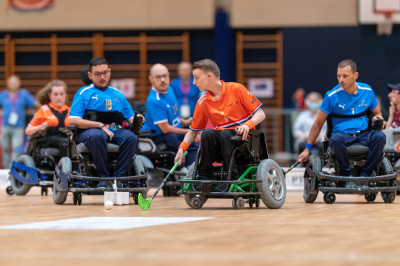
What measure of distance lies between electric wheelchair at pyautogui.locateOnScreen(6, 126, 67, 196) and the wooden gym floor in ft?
11.0

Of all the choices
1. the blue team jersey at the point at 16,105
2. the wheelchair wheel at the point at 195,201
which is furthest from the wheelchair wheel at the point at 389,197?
the blue team jersey at the point at 16,105

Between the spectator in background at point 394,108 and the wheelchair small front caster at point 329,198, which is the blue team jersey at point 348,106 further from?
the spectator in background at point 394,108

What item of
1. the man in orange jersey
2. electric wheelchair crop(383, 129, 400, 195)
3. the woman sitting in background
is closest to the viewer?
the man in orange jersey

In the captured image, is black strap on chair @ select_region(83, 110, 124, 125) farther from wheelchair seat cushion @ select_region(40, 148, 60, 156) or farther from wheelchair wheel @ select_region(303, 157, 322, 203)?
wheelchair seat cushion @ select_region(40, 148, 60, 156)

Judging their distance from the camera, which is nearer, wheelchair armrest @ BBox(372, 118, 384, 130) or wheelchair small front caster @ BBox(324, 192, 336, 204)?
wheelchair small front caster @ BBox(324, 192, 336, 204)

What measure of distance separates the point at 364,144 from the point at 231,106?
4.84 ft

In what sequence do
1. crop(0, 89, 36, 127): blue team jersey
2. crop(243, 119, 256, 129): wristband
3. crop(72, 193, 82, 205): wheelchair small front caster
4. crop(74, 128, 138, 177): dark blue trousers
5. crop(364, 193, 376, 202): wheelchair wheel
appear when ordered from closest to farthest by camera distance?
crop(243, 119, 256, 129): wristband, crop(74, 128, 138, 177): dark blue trousers, crop(72, 193, 82, 205): wheelchair small front caster, crop(364, 193, 376, 202): wheelchair wheel, crop(0, 89, 36, 127): blue team jersey

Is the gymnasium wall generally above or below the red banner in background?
below

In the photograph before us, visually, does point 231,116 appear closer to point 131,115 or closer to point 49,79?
point 131,115

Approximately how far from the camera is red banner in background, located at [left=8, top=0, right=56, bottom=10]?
14.4m

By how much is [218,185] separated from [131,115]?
1.41m

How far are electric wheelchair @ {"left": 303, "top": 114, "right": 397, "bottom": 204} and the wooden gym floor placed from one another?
1.62 metres

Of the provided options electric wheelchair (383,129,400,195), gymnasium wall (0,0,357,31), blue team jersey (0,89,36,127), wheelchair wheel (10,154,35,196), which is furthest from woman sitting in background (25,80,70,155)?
gymnasium wall (0,0,357,31)

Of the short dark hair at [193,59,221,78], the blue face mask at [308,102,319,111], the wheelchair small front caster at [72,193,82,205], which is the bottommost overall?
the wheelchair small front caster at [72,193,82,205]
